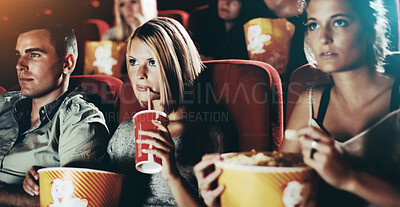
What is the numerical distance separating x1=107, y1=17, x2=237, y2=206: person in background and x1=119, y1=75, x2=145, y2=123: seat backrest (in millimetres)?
75

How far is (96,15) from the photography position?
1.46 metres

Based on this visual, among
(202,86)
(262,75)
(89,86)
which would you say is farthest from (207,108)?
(89,86)

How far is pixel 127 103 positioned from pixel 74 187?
1.20 feet

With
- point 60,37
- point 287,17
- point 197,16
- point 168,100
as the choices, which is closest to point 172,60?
point 168,100

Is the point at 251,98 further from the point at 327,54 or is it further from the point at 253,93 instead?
the point at 327,54

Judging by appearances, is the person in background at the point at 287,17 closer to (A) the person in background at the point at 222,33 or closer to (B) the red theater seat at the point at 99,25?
(A) the person in background at the point at 222,33

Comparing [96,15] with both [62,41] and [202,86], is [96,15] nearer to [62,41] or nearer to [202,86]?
[62,41]

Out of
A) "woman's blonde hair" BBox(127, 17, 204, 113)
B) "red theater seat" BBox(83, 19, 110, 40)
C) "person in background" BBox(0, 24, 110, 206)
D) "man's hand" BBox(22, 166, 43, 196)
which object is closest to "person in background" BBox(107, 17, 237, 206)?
"woman's blonde hair" BBox(127, 17, 204, 113)

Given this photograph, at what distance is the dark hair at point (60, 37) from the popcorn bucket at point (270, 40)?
64 centimetres

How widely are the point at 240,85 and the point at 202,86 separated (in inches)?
4.5

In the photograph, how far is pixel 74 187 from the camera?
0.94 m

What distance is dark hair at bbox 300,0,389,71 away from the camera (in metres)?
0.88

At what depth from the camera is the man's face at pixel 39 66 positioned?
129 cm

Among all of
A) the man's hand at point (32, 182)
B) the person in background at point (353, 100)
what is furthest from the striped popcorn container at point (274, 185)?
the man's hand at point (32, 182)
